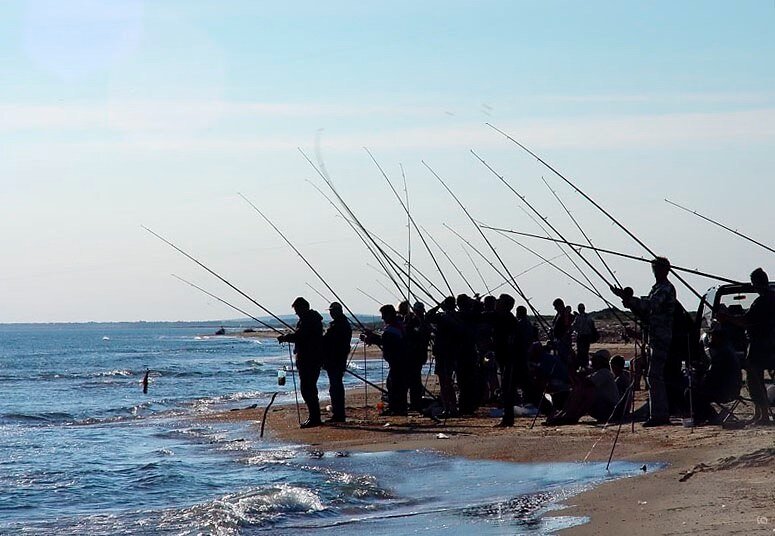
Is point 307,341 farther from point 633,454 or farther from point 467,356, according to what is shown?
point 633,454

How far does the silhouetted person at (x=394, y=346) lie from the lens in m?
14.7

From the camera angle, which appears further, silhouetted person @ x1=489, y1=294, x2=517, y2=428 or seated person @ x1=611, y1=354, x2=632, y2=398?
seated person @ x1=611, y1=354, x2=632, y2=398

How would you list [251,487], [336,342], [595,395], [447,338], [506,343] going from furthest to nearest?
[336,342] → [447,338] → [506,343] → [595,395] → [251,487]

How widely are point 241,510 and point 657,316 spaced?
4316mm

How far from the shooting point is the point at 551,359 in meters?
13.6

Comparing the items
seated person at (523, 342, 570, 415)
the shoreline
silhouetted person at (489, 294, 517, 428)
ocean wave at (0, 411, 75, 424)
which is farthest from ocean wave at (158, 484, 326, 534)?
ocean wave at (0, 411, 75, 424)

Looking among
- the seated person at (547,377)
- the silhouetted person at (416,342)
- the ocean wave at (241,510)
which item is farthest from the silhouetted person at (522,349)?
the ocean wave at (241,510)

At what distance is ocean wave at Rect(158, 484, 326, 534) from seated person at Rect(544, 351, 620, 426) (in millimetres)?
3884

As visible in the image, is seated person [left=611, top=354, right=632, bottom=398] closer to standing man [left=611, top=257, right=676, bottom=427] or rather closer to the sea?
standing man [left=611, top=257, right=676, bottom=427]

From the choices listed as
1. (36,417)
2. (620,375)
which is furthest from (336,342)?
(36,417)

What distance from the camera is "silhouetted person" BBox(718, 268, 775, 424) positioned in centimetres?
1052

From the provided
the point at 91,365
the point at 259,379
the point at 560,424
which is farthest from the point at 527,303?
the point at 91,365

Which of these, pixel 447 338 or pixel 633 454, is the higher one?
pixel 447 338

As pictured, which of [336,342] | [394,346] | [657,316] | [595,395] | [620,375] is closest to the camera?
[657,316]
